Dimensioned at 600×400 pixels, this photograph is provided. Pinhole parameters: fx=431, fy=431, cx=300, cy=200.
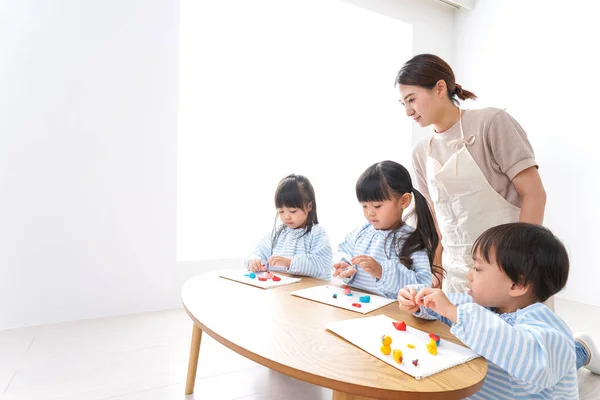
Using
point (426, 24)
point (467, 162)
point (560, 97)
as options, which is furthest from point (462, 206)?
point (426, 24)

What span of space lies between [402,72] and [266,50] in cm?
202

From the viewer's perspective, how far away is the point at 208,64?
308 cm

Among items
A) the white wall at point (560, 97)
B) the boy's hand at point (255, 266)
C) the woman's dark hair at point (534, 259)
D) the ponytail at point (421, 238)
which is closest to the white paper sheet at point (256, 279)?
the boy's hand at point (255, 266)

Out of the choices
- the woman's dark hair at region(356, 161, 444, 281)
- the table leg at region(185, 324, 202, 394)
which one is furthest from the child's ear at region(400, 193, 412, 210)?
the table leg at region(185, 324, 202, 394)

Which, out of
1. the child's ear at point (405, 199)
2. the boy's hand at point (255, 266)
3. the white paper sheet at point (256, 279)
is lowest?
the white paper sheet at point (256, 279)

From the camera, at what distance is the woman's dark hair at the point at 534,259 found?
3.15 ft

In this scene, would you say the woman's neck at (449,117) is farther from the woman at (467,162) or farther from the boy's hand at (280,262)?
the boy's hand at (280,262)

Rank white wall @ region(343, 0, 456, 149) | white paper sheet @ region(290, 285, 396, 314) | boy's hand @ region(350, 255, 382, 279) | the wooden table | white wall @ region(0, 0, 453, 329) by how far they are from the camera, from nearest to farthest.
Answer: the wooden table < white paper sheet @ region(290, 285, 396, 314) < boy's hand @ region(350, 255, 382, 279) < white wall @ region(0, 0, 453, 329) < white wall @ region(343, 0, 456, 149)

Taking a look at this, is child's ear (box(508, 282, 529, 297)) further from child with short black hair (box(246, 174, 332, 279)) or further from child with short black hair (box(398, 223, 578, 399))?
child with short black hair (box(246, 174, 332, 279))

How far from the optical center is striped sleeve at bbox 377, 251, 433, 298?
134 cm

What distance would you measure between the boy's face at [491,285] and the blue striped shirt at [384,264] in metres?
0.32

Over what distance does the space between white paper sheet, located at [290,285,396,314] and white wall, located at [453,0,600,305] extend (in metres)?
2.62

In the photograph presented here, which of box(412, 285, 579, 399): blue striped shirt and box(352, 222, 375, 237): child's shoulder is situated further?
box(352, 222, 375, 237): child's shoulder

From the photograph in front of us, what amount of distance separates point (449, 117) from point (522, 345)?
98cm
